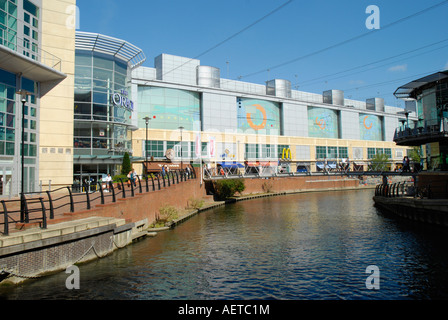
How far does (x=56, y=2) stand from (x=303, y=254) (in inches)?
Answer: 1054

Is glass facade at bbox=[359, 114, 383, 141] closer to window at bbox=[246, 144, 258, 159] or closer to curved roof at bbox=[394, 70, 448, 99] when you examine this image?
window at bbox=[246, 144, 258, 159]

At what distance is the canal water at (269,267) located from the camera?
11.4 m

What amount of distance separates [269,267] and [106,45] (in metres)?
31.6

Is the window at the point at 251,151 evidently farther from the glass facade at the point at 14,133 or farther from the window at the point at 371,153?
the glass facade at the point at 14,133

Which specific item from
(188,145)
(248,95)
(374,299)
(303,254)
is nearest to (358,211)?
(303,254)

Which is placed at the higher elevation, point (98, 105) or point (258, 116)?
point (258, 116)

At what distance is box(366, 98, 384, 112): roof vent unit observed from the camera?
89.9m

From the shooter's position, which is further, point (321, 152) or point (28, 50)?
point (321, 152)

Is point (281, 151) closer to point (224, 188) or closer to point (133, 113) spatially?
point (224, 188)

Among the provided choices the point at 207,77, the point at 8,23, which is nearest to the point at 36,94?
the point at 8,23

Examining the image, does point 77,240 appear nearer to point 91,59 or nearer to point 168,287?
point 168,287

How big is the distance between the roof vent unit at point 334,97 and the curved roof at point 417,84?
4756cm

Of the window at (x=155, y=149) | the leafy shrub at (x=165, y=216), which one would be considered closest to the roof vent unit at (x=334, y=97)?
the window at (x=155, y=149)

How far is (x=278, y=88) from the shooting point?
71.3 meters
